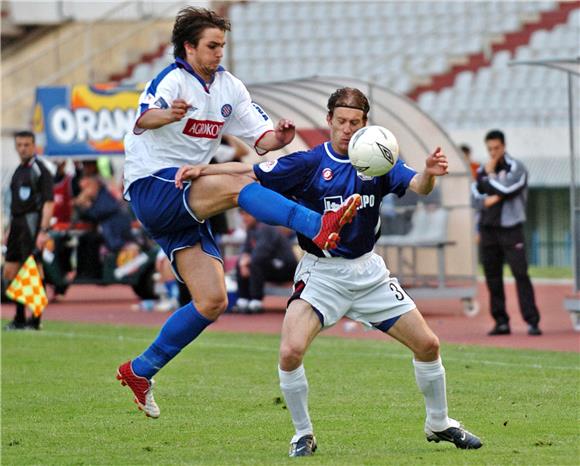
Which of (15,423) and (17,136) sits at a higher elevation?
(17,136)

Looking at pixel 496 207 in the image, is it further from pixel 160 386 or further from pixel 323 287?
pixel 323 287

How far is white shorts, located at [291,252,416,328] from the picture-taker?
7559mm

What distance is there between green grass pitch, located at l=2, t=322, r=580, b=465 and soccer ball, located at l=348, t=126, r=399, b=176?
1588mm

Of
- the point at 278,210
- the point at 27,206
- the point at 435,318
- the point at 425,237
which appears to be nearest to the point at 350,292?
the point at 278,210

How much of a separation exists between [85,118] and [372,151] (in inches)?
601

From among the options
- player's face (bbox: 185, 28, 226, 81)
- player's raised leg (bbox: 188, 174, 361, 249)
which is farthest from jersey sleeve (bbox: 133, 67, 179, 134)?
player's raised leg (bbox: 188, 174, 361, 249)

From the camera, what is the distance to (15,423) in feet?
30.1

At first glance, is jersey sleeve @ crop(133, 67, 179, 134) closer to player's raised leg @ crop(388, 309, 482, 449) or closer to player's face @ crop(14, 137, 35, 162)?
player's raised leg @ crop(388, 309, 482, 449)

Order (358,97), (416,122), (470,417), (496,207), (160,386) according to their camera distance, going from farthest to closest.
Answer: (416,122) < (496,207) < (160,386) < (470,417) < (358,97)

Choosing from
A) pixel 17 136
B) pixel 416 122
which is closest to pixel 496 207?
pixel 416 122

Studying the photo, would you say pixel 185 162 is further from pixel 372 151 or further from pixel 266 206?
pixel 372 151

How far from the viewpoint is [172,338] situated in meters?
8.31

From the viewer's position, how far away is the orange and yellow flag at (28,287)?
15656 millimetres

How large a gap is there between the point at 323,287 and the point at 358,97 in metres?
1.08
